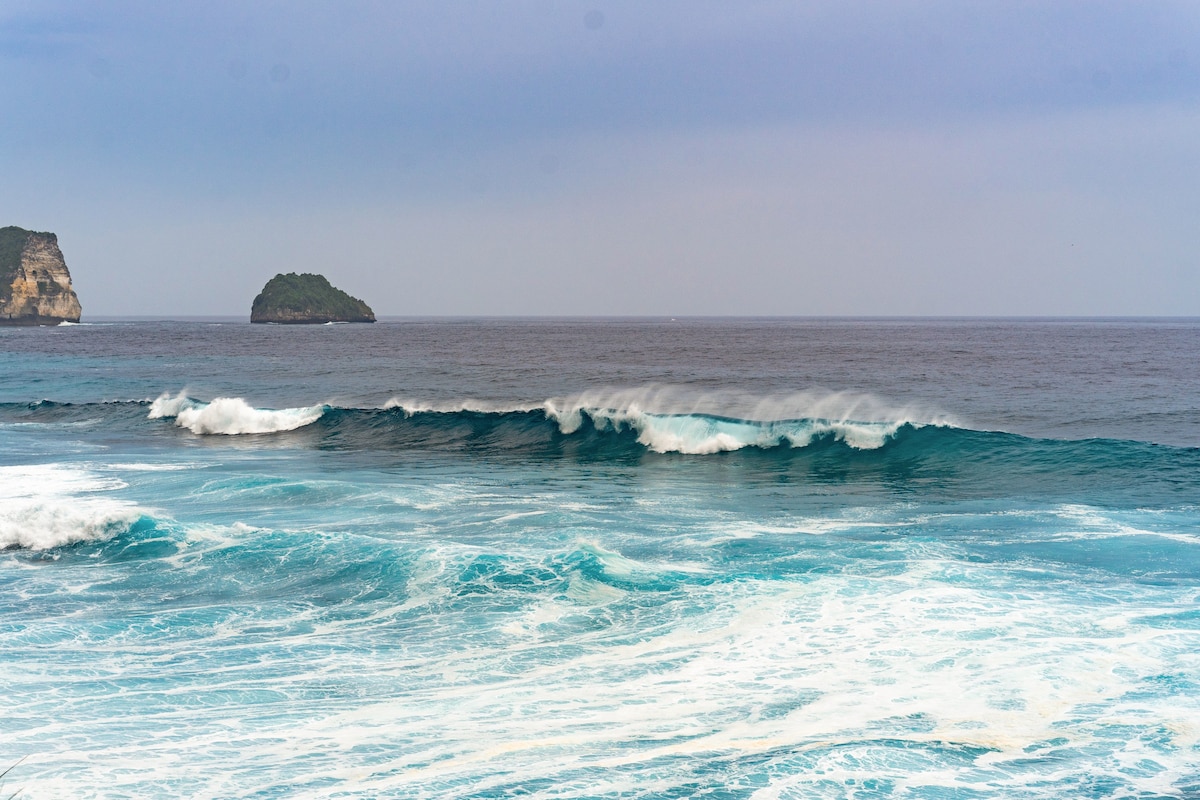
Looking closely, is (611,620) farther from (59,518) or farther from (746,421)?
(746,421)

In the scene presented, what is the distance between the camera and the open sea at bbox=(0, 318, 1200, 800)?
20.8 feet

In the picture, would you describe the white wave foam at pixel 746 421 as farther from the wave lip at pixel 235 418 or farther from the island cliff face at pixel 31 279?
the island cliff face at pixel 31 279

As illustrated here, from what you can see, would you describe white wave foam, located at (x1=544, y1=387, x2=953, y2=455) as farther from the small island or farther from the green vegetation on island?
the small island

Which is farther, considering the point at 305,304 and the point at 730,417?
the point at 305,304

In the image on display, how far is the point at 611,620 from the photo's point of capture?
9648mm

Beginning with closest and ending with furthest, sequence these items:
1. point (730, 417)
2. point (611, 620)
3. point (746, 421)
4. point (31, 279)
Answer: point (611, 620)
point (746, 421)
point (730, 417)
point (31, 279)

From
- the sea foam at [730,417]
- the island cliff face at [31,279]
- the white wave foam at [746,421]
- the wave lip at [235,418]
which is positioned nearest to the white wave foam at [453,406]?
the sea foam at [730,417]

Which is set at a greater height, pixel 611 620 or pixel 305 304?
pixel 305 304

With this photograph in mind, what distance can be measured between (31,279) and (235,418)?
13806 centimetres

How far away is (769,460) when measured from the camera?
2275 cm

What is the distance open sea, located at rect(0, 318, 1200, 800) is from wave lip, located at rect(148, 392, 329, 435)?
16.7 feet

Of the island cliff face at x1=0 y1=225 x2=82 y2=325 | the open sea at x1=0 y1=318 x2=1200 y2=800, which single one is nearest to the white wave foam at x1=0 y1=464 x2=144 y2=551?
the open sea at x1=0 y1=318 x2=1200 y2=800

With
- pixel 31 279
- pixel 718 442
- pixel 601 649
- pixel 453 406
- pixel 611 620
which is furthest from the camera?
pixel 31 279

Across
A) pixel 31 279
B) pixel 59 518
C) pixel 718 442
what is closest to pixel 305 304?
pixel 31 279
